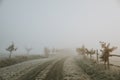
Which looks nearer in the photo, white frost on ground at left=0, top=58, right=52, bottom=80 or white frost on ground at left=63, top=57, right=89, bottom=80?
white frost on ground at left=63, top=57, right=89, bottom=80

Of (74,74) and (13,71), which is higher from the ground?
(74,74)

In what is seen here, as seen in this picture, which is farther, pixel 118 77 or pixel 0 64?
pixel 0 64

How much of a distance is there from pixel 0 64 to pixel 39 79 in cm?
Answer: 2342

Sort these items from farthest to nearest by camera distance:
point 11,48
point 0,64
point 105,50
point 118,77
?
1. point 11,48
2. point 0,64
3. point 105,50
4. point 118,77

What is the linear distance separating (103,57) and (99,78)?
739cm

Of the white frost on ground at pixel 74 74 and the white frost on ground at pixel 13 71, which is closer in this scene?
the white frost on ground at pixel 74 74

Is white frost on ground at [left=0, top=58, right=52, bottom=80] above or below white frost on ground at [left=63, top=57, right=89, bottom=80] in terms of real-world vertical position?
below

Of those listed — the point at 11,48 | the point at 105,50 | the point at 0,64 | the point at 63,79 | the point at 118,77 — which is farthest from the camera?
the point at 11,48

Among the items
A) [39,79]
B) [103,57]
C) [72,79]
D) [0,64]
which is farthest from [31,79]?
[0,64]

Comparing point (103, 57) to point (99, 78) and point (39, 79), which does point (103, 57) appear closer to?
point (99, 78)

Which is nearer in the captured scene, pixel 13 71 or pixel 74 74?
pixel 74 74

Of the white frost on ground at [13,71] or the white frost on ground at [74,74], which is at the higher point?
the white frost on ground at [74,74]

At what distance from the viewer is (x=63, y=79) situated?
1569cm

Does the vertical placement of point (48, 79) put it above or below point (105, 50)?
below
